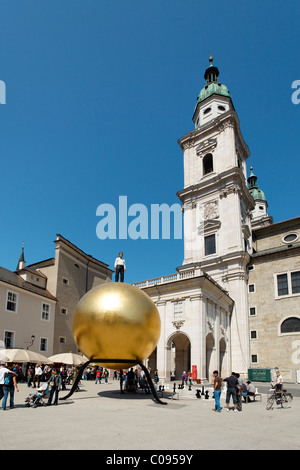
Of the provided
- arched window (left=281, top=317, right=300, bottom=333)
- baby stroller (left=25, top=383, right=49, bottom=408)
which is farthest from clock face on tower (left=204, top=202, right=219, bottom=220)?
baby stroller (left=25, top=383, right=49, bottom=408)

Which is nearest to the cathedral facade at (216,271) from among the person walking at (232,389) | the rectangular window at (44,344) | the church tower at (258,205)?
the rectangular window at (44,344)

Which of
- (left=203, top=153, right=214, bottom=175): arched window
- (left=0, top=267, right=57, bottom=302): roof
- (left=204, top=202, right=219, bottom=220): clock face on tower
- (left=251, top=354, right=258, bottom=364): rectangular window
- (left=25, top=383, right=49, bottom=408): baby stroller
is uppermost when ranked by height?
(left=203, top=153, right=214, bottom=175): arched window

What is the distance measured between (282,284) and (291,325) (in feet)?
14.6

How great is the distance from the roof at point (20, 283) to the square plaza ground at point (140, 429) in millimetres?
17550

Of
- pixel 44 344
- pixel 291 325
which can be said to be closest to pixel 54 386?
pixel 44 344

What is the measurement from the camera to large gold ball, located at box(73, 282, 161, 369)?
30.8 feet

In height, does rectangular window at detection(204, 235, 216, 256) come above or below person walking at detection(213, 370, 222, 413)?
above

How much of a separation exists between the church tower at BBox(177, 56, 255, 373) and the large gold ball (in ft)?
87.0

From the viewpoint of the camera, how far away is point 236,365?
3275cm

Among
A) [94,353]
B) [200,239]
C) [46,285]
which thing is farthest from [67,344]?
[94,353]

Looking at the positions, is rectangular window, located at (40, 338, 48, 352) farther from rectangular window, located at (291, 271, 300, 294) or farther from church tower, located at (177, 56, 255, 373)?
rectangular window, located at (291, 271, 300, 294)
